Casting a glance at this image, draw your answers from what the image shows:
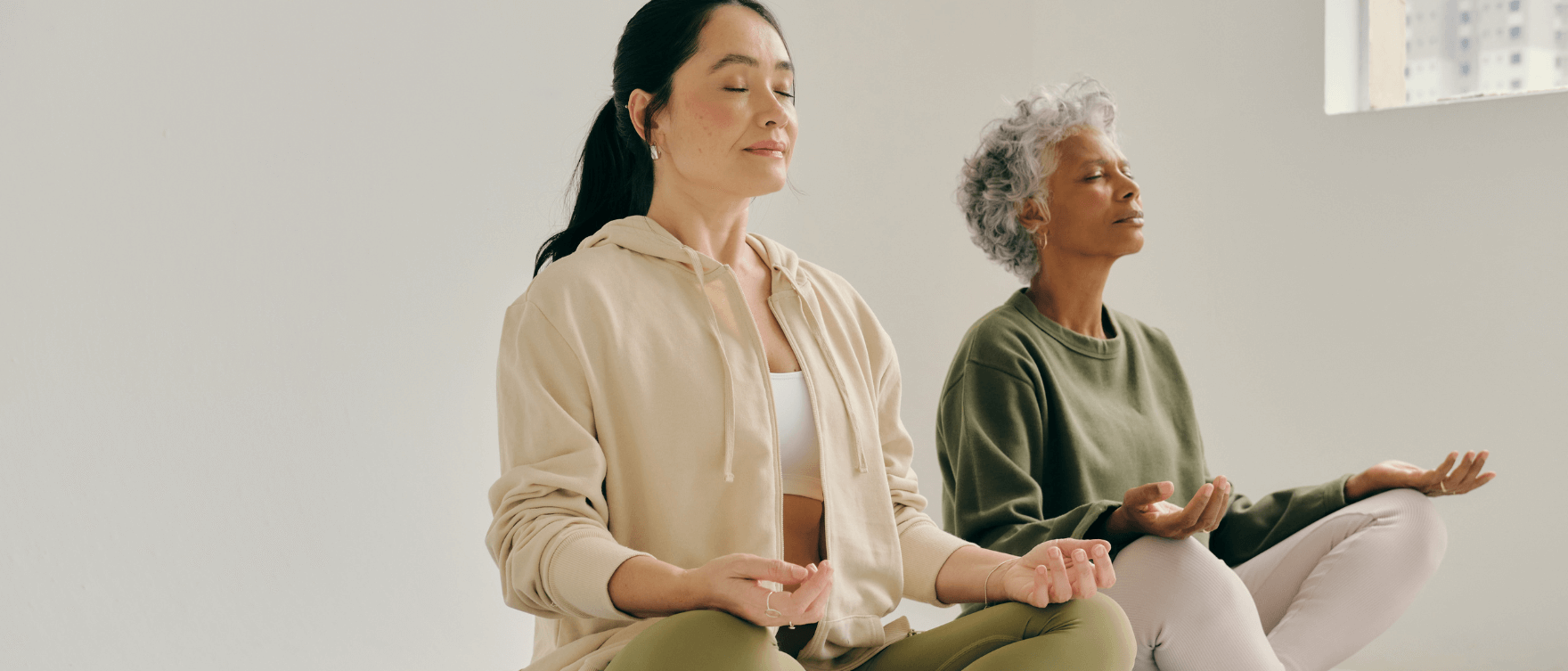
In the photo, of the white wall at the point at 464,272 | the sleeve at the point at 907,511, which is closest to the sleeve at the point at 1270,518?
the sleeve at the point at 907,511

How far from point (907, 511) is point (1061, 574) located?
0.30 metres

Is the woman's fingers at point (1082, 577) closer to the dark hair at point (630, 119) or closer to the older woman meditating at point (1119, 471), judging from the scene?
the older woman meditating at point (1119, 471)

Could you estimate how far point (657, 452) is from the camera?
1158 mm

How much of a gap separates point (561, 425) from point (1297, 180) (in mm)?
2234

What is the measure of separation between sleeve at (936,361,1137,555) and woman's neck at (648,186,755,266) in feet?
1.79

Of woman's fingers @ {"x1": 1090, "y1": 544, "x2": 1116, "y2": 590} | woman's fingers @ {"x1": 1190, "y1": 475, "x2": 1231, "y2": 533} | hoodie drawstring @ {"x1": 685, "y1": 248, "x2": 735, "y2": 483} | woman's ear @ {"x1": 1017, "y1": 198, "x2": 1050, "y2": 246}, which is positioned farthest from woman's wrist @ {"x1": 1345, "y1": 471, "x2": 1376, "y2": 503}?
hoodie drawstring @ {"x1": 685, "y1": 248, "x2": 735, "y2": 483}

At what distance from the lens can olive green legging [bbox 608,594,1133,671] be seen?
0.91 m

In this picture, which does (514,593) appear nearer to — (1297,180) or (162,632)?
(162,632)

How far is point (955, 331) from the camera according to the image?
3.18m

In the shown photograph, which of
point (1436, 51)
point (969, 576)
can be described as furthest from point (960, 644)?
point (1436, 51)

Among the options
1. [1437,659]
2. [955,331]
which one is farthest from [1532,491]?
[955,331]

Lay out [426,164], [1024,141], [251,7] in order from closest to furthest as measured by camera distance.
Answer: [251,7], [426,164], [1024,141]

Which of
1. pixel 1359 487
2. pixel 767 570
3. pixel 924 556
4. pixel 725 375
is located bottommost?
pixel 1359 487

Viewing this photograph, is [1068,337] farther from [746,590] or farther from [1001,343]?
[746,590]
